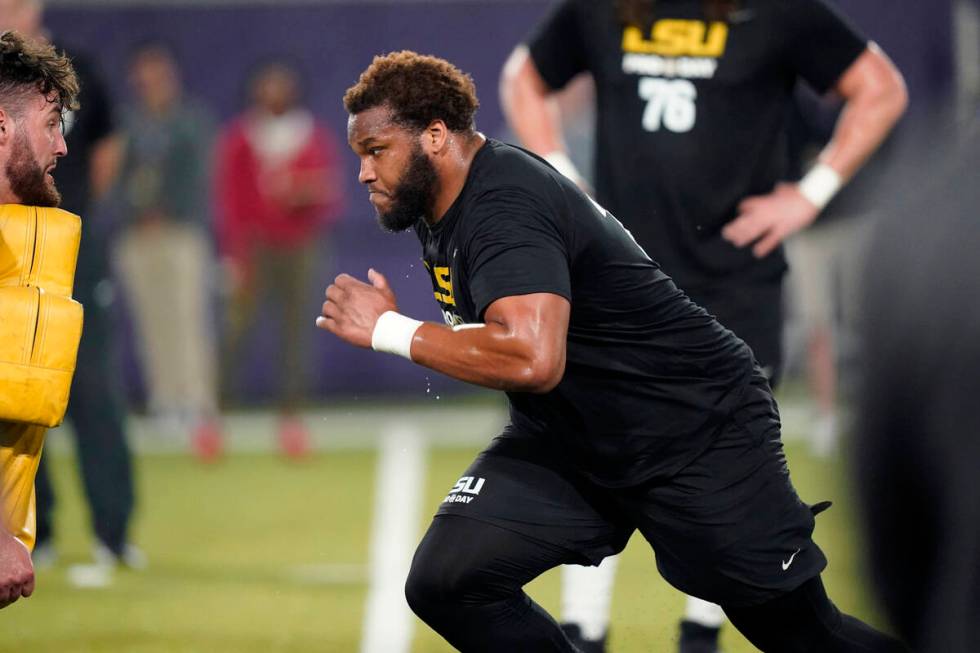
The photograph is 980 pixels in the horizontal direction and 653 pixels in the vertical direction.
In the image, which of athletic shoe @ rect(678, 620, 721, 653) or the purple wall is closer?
athletic shoe @ rect(678, 620, 721, 653)

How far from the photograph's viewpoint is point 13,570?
3.59 m

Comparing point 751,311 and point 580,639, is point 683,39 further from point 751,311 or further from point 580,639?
point 580,639

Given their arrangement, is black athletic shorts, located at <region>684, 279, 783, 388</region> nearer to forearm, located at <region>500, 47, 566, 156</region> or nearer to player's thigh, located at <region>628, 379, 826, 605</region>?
forearm, located at <region>500, 47, 566, 156</region>

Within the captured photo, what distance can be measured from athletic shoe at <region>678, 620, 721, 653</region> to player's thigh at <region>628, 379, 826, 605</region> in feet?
3.22

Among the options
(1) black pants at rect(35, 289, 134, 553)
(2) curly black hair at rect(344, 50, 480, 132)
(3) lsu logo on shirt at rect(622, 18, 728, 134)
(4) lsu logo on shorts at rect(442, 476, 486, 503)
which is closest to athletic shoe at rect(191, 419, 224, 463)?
(1) black pants at rect(35, 289, 134, 553)

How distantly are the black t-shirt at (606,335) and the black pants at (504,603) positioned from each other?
0.32 meters

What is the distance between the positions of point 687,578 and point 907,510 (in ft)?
6.72

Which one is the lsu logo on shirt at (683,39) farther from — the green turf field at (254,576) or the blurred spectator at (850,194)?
the green turf field at (254,576)

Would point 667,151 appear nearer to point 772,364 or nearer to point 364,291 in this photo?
point 772,364

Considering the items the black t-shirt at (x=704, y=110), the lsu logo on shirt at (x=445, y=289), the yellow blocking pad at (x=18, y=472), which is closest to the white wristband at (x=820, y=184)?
the black t-shirt at (x=704, y=110)

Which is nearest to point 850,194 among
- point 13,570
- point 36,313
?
point 36,313

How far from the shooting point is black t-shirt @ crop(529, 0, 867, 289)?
5.09 m

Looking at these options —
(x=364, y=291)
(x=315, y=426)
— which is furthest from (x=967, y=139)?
(x=315, y=426)

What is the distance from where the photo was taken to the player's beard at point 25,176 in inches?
150
